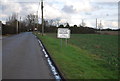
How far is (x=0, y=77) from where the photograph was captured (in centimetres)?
949

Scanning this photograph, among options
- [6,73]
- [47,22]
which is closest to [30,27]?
[47,22]

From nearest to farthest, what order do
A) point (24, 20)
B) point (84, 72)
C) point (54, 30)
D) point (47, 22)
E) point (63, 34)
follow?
1. point (84, 72)
2. point (63, 34)
3. point (54, 30)
4. point (47, 22)
5. point (24, 20)

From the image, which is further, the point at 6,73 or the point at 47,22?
the point at 47,22

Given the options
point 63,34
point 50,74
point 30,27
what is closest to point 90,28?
point 30,27

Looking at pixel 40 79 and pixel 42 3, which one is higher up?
pixel 42 3

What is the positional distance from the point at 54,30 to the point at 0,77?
117723mm

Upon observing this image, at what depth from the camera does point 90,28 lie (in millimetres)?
131250

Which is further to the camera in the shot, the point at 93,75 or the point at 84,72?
the point at 84,72

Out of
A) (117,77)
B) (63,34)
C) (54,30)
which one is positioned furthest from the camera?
(54,30)

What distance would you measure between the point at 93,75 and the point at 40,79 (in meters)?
1.85

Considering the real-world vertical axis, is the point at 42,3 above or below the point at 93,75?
above

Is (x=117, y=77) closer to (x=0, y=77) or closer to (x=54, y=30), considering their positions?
(x=0, y=77)

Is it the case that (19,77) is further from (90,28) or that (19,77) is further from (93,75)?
(90,28)

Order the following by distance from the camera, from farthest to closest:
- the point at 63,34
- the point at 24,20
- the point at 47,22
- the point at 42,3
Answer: the point at 24,20 < the point at 47,22 < the point at 42,3 < the point at 63,34
